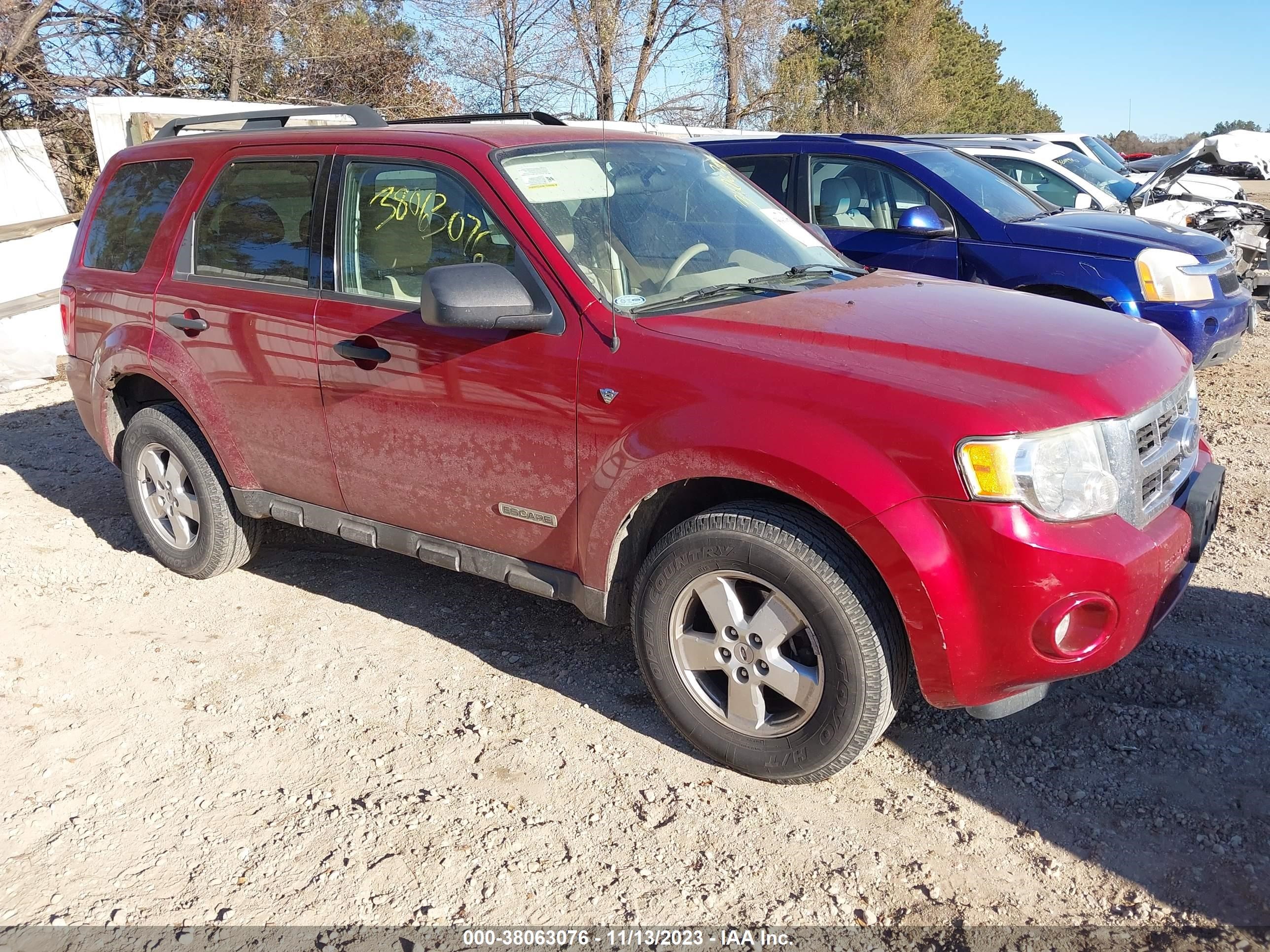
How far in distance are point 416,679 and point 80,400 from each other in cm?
258

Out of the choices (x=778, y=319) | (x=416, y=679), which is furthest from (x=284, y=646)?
(x=778, y=319)

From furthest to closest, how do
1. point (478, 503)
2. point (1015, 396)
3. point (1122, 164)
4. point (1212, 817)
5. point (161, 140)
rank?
point (1122, 164) < point (161, 140) < point (478, 503) < point (1212, 817) < point (1015, 396)

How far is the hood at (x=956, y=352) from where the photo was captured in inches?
106

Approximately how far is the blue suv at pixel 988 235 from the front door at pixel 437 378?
3.43 m

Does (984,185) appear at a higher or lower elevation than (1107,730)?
higher

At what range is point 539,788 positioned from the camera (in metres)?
3.23

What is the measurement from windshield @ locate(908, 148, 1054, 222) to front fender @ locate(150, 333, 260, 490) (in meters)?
5.02

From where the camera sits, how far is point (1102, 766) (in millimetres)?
3178

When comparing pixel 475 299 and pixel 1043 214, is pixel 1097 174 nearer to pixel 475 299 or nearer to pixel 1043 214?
pixel 1043 214

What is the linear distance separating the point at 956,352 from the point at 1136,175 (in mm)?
14784

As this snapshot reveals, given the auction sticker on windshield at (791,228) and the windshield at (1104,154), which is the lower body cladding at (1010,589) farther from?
the windshield at (1104,154)

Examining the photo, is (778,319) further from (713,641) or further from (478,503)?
(478,503)

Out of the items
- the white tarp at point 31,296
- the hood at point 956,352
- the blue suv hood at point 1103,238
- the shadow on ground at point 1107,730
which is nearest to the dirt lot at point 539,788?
the shadow on ground at point 1107,730

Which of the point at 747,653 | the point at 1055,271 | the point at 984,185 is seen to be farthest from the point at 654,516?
the point at 984,185
